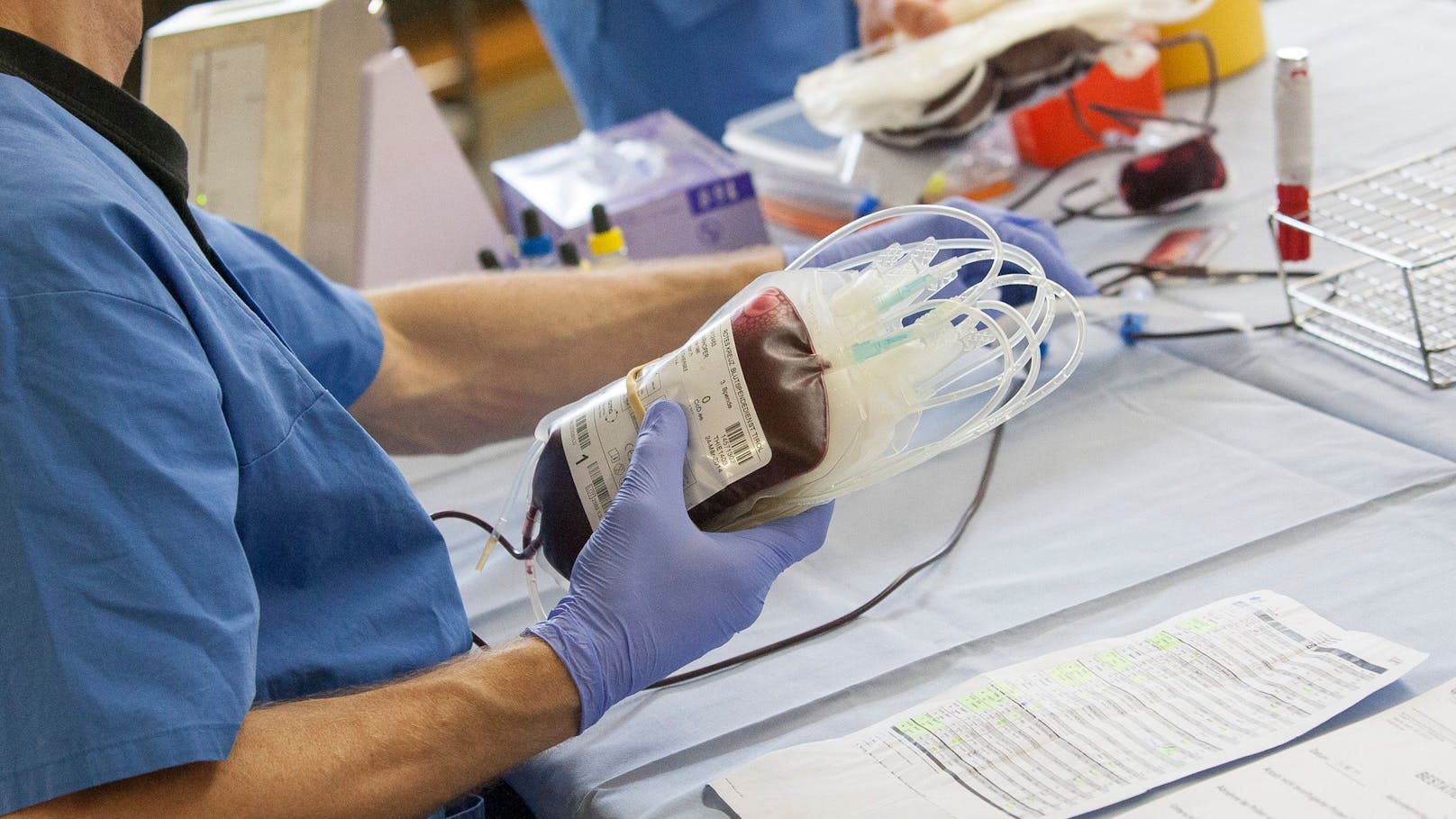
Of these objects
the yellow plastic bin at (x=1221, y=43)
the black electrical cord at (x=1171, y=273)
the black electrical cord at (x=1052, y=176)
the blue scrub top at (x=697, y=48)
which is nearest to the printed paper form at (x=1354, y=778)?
the black electrical cord at (x=1171, y=273)

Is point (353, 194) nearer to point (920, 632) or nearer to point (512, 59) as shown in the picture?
point (920, 632)

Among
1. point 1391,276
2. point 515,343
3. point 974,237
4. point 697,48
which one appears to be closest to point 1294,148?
point 1391,276

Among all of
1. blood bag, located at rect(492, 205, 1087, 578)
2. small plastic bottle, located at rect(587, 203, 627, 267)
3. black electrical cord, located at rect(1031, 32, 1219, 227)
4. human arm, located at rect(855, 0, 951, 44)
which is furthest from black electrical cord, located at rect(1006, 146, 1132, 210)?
blood bag, located at rect(492, 205, 1087, 578)

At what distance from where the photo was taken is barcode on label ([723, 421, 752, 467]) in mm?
831

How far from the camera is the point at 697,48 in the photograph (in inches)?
85.0

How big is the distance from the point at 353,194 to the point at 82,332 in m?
1.01

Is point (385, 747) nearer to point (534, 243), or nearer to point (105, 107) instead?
point (105, 107)

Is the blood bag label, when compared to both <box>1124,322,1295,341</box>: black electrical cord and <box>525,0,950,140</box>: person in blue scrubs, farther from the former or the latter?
<box>525,0,950,140</box>: person in blue scrubs

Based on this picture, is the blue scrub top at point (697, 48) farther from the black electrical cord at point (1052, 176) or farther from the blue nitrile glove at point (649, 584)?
the blue nitrile glove at point (649, 584)

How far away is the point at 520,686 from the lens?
836 millimetres

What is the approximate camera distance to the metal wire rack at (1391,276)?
1.12 meters

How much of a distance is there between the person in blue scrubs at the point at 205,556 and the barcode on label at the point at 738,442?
3 cm

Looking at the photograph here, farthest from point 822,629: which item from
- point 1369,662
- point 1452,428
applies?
point 1452,428

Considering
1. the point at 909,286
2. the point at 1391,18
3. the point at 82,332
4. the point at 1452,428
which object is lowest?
the point at 1452,428
